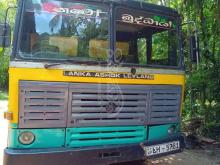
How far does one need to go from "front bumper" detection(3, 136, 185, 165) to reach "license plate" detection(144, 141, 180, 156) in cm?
7

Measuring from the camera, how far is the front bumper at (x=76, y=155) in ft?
15.6

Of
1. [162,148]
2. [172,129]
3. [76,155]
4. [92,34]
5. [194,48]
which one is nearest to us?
[76,155]

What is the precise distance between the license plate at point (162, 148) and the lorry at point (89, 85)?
0.01 m

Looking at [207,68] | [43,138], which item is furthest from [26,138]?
[207,68]

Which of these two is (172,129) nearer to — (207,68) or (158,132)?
(158,132)

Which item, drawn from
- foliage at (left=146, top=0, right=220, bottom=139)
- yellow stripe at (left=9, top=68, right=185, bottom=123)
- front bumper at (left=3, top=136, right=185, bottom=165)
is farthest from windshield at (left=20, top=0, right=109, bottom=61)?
foliage at (left=146, top=0, right=220, bottom=139)

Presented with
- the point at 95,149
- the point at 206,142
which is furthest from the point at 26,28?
the point at 206,142

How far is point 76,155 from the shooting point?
5.04m

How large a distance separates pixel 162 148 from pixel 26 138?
2080 mm

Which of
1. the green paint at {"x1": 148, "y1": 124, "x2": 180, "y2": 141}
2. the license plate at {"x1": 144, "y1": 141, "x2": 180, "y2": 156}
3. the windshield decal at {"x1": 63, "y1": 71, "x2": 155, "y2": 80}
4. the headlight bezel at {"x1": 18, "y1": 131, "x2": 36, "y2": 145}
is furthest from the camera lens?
the green paint at {"x1": 148, "y1": 124, "x2": 180, "y2": 141}

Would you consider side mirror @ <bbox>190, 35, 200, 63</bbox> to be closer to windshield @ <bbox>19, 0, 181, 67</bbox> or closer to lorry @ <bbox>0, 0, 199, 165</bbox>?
windshield @ <bbox>19, 0, 181, 67</bbox>

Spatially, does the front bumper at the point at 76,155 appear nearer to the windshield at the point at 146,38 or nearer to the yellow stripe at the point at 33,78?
the yellow stripe at the point at 33,78

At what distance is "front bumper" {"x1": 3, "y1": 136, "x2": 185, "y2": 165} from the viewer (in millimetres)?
4769

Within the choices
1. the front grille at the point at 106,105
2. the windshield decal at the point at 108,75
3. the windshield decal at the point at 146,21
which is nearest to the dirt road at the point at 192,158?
the front grille at the point at 106,105
